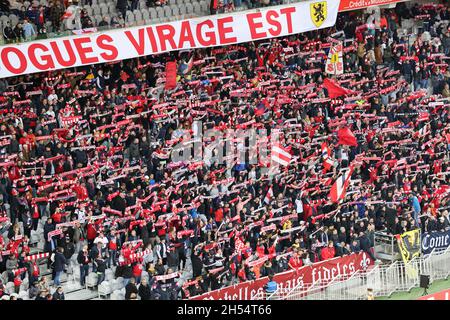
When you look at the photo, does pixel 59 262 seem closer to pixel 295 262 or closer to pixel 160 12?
pixel 295 262

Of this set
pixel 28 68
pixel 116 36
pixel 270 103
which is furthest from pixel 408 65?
pixel 28 68

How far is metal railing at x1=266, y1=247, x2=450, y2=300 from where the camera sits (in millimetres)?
19734

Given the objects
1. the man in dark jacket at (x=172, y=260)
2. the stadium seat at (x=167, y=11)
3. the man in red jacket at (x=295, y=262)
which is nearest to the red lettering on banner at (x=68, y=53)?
the stadium seat at (x=167, y=11)

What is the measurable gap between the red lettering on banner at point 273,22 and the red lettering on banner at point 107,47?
4.14 metres

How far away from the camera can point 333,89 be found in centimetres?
2441

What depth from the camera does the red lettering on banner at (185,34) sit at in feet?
70.5

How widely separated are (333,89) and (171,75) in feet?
14.8

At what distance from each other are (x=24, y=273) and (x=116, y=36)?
5.77 m

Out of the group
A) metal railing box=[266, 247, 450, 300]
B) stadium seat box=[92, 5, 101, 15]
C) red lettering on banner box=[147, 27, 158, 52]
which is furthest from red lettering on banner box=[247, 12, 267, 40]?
metal railing box=[266, 247, 450, 300]

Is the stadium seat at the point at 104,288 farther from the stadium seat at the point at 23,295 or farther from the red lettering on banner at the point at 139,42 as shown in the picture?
the red lettering on banner at the point at 139,42

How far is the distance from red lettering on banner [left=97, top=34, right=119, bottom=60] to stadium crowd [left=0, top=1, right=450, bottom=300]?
1303mm

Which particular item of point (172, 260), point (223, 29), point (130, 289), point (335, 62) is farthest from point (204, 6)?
point (130, 289)

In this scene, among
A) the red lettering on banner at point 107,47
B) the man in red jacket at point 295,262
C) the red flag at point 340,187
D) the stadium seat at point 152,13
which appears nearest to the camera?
the man in red jacket at point 295,262

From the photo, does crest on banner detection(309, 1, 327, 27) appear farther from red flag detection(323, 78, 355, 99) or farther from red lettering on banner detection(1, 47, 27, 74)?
red lettering on banner detection(1, 47, 27, 74)
